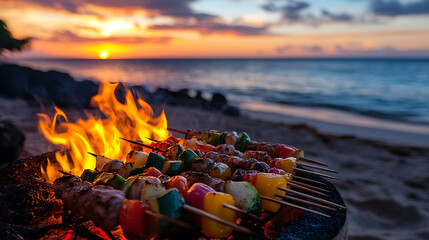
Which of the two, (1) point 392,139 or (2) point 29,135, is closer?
(2) point 29,135

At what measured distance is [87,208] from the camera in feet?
6.59

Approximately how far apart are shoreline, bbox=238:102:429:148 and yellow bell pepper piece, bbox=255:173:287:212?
29.2ft

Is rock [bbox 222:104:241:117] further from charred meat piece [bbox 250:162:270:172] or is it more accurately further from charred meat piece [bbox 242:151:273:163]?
charred meat piece [bbox 250:162:270:172]

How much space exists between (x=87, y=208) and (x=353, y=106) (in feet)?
65.8

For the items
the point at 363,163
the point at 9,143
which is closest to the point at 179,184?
the point at 9,143

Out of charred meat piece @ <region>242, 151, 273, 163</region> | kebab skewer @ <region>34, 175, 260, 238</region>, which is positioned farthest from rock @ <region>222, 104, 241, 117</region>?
kebab skewer @ <region>34, 175, 260, 238</region>

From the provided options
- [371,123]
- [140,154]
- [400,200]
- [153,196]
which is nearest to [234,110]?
[371,123]

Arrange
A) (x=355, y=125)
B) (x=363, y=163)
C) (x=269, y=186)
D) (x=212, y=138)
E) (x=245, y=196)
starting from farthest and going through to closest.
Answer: (x=355, y=125), (x=363, y=163), (x=212, y=138), (x=269, y=186), (x=245, y=196)

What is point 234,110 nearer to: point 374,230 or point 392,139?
point 392,139

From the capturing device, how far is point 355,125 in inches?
525

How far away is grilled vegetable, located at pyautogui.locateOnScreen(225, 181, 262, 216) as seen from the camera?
2.07m

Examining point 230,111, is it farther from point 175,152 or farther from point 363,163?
point 175,152

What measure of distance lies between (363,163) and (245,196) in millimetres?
6379

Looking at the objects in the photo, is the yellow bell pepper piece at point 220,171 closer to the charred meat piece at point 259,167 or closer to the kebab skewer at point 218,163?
the kebab skewer at point 218,163
